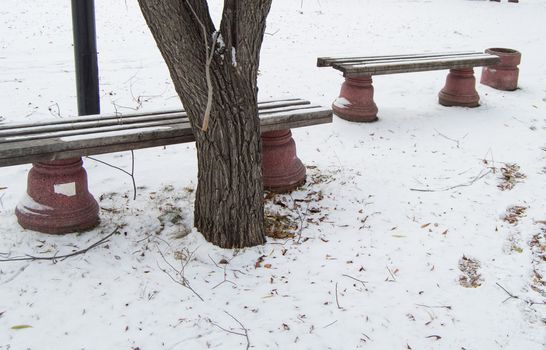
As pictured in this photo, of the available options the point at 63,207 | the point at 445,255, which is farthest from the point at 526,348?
the point at 63,207

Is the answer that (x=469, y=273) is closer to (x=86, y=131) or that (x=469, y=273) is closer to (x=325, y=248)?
(x=325, y=248)

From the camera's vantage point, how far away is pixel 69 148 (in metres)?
3.22

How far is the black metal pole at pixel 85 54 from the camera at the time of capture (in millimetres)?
4348

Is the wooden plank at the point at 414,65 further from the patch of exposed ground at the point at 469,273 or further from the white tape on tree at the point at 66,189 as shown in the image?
the white tape on tree at the point at 66,189

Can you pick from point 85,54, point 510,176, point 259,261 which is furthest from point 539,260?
point 85,54

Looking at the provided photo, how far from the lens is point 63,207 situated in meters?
3.49

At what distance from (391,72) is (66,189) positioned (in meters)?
3.49

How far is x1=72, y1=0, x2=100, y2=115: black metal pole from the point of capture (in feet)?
14.3

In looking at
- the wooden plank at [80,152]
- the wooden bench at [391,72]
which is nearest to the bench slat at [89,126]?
the wooden plank at [80,152]

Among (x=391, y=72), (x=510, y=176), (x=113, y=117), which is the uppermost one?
(x=391, y=72)

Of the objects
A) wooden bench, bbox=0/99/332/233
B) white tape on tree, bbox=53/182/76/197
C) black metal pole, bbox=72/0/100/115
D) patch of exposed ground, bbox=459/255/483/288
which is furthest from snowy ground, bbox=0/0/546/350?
black metal pole, bbox=72/0/100/115

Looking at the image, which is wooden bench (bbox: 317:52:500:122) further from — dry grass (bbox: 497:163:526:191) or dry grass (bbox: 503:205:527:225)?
A: dry grass (bbox: 503:205:527:225)

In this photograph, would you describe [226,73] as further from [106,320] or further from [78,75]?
[78,75]

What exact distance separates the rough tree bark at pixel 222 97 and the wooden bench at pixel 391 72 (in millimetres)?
2290
